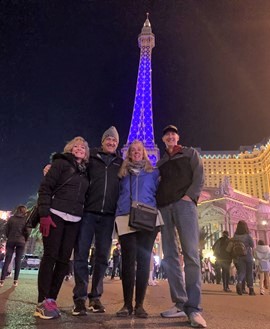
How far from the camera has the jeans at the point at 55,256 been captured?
12.8 feet

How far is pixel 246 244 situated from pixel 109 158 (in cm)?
708

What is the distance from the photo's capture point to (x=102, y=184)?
4.44 metres

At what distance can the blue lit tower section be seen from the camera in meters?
93.6

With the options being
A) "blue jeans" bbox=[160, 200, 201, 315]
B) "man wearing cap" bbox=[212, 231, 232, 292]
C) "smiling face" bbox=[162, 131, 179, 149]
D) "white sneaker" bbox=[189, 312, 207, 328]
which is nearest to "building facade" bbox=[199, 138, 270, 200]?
"man wearing cap" bbox=[212, 231, 232, 292]

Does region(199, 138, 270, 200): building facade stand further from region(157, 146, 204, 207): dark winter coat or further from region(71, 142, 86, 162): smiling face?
region(71, 142, 86, 162): smiling face

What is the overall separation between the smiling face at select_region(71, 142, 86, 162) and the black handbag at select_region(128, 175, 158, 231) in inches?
37.5

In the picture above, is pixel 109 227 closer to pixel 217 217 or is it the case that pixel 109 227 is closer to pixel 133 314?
pixel 133 314

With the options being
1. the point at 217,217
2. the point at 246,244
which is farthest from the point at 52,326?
the point at 217,217

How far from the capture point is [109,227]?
4473 mm

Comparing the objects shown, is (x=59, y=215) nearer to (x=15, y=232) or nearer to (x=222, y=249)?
(x=15, y=232)

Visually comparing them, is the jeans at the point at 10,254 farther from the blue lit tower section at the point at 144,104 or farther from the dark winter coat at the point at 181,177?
the blue lit tower section at the point at 144,104

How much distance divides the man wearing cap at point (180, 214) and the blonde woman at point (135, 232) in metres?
0.18

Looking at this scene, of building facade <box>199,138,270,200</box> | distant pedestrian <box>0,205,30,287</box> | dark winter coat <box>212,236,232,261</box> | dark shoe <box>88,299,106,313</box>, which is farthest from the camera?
building facade <box>199,138,270,200</box>

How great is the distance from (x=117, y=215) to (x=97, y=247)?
0.56m
